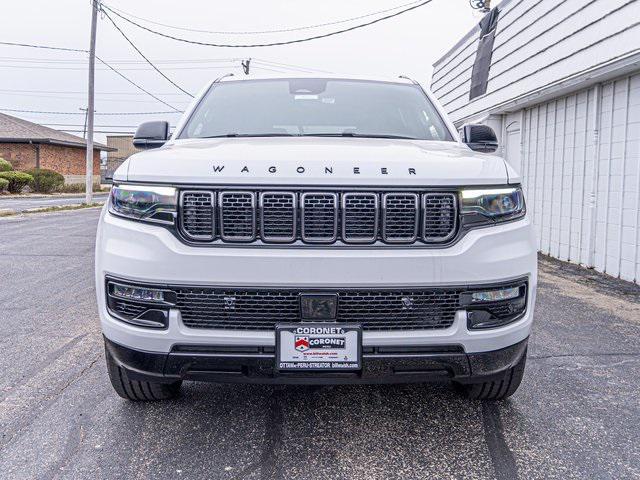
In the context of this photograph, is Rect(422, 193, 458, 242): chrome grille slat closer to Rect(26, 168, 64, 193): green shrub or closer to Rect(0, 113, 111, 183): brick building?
Rect(26, 168, 64, 193): green shrub

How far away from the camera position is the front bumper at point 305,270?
93.9 inches

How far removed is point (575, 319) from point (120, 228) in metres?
4.11

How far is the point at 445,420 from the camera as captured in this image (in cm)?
300

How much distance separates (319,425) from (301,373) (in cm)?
63

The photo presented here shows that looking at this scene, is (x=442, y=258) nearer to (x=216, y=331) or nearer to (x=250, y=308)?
(x=250, y=308)

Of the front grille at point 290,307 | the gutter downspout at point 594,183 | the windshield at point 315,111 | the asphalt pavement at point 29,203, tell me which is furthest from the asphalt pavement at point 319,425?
the asphalt pavement at point 29,203

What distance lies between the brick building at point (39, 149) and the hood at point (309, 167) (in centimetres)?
3713

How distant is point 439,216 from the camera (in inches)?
99.2

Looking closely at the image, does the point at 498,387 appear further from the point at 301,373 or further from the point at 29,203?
the point at 29,203

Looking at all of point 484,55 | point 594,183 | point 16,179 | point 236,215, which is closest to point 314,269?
point 236,215

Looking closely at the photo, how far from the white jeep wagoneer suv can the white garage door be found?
5271mm

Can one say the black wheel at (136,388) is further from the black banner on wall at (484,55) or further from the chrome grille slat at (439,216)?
the black banner on wall at (484,55)

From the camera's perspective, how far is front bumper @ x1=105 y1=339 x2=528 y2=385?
95.5 inches

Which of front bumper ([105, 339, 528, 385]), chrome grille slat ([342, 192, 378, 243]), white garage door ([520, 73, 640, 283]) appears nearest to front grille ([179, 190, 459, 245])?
chrome grille slat ([342, 192, 378, 243])
